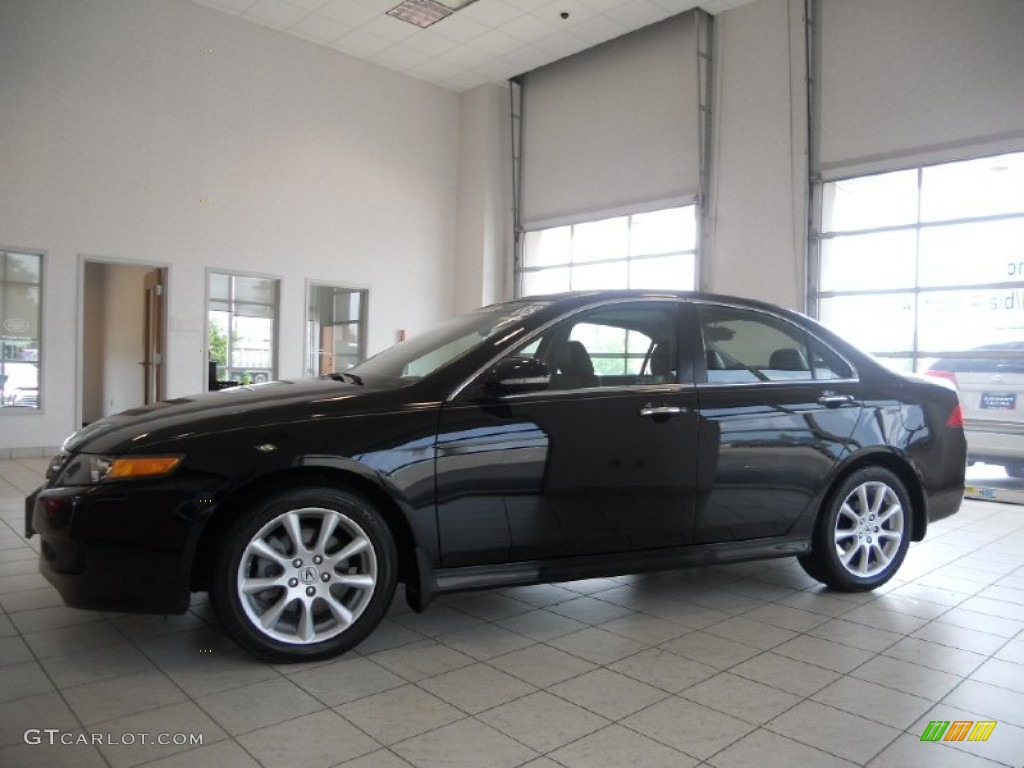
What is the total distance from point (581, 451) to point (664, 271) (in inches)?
288

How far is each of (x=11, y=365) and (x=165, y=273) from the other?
185 centimetres

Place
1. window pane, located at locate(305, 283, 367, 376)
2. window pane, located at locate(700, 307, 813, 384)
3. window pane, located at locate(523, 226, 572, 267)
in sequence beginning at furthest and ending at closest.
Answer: window pane, located at locate(523, 226, 572, 267) < window pane, located at locate(305, 283, 367, 376) < window pane, located at locate(700, 307, 813, 384)

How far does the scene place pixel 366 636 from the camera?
8.51 feet

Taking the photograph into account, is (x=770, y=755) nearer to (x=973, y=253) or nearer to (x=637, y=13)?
(x=973, y=253)

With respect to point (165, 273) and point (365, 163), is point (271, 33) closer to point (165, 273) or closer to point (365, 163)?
point (365, 163)

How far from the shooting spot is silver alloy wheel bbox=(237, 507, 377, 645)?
2439 millimetres

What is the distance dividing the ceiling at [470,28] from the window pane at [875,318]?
11.9 feet

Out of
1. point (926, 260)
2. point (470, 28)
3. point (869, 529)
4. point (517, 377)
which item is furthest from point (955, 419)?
point (470, 28)

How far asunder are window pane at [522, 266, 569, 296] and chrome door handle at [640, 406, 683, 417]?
25.9ft

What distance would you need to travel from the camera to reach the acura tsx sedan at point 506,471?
7.81 ft

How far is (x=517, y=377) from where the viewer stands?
2.71m

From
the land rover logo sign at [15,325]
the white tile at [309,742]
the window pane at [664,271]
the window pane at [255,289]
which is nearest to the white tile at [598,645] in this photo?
the white tile at [309,742]

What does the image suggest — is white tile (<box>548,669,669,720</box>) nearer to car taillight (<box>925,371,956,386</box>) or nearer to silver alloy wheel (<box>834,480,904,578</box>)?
silver alloy wheel (<box>834,480,904,578</box>)

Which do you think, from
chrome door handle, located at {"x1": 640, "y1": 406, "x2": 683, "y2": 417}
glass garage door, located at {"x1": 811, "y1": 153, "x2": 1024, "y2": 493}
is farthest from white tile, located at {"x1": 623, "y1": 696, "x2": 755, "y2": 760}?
glass garage door, located at {"x1": 811, "y1": 153, "x2": 1024, "y2": 493}
